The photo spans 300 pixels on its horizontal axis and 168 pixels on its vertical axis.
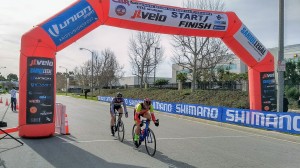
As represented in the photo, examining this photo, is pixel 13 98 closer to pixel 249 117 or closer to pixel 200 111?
pixel 200 111

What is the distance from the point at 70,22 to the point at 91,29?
1226 mm

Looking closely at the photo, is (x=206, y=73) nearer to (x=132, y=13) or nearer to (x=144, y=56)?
(x=144, y=56)

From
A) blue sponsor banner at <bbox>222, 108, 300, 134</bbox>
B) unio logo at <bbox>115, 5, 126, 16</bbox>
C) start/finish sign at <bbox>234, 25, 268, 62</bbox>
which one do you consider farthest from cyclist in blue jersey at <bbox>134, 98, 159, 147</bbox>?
start/finish sign at <bbox>234, 25, 268, 62</bbox>

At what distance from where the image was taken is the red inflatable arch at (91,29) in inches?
444

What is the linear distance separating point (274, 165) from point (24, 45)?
8.84 m

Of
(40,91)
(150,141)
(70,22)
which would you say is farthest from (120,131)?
(70,22)

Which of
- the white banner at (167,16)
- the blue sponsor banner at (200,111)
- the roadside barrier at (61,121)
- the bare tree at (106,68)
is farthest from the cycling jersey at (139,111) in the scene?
the bare tree at (106,68)

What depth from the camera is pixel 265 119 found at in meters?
14.2

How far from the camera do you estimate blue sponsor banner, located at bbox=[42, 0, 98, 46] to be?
38.6 feet

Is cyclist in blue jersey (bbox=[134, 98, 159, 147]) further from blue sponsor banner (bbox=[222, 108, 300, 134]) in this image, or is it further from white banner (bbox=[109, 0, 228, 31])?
blue sponsor banner (bbox=[222, 108, 300, 134])

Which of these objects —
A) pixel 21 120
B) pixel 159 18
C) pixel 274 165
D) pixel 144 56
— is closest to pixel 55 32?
pixel 21 120

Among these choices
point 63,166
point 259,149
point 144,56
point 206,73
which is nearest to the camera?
point 63,166

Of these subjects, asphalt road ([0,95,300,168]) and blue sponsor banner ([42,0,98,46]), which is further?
blue sponsor banner ([42,0,98,46])

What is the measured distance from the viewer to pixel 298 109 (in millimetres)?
22828
